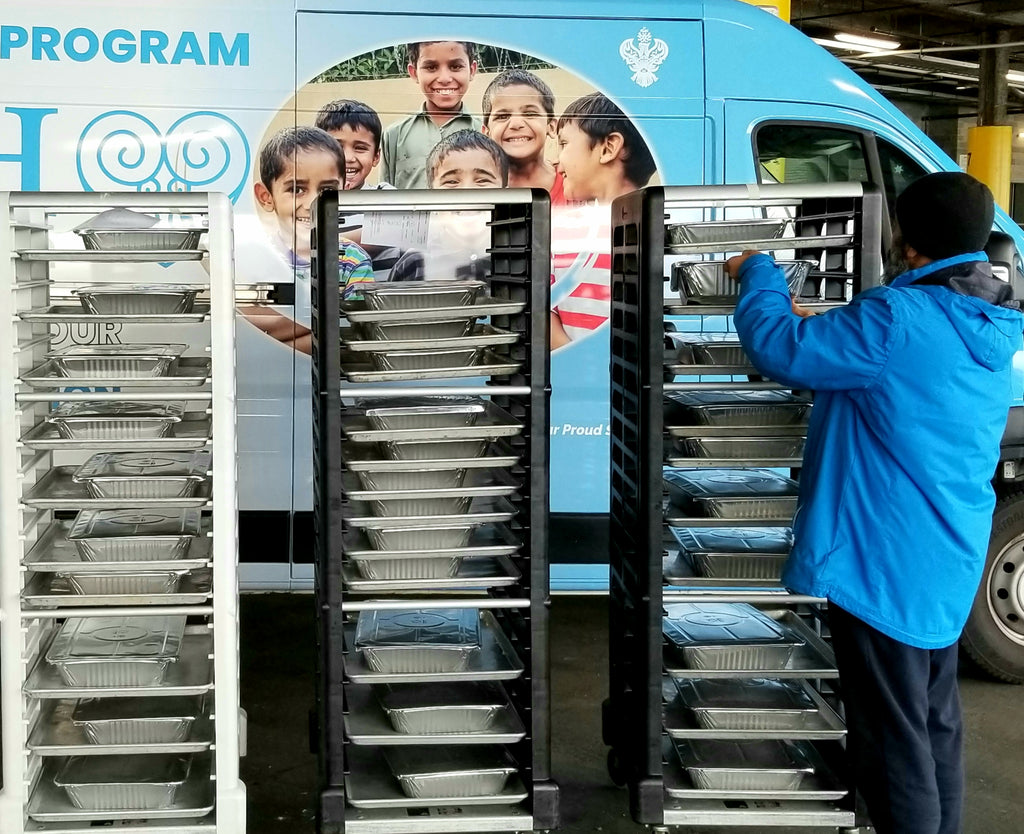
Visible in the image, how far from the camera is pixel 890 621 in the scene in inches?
110

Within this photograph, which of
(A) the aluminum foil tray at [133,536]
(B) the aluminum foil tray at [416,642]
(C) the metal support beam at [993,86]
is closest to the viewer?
(A) the aluminum foil tray at [133,536]

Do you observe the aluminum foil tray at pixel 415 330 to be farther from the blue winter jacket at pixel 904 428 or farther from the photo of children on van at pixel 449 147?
the photo of children on van at pixel 449 147

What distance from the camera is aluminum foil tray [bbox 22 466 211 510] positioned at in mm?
2974

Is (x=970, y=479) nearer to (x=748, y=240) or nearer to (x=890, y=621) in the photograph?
(x=890, y=621)

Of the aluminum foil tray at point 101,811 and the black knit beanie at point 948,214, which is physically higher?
the black knit beanie at point 948,214

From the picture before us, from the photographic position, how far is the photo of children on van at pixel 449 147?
4.79 m

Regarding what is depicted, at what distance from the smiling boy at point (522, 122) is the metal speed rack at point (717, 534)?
155 centimetres

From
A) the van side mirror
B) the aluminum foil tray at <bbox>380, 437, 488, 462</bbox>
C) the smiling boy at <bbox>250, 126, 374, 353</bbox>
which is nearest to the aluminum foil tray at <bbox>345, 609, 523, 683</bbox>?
the aluminum foil tray at <bbox>380, 437, 488, 462</bbox>

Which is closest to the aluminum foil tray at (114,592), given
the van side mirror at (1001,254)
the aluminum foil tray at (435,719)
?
the aluminum foil tray at (435,719)

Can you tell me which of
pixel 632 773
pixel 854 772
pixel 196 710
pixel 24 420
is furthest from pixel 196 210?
pixel 854 772

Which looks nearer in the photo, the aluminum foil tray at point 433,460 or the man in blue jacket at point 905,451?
the man in blue jacket at point 905,451

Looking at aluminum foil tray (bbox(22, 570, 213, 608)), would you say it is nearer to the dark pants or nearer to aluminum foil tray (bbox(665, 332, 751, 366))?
aluminum foil tray (bbox(665, 332, 751, 366))

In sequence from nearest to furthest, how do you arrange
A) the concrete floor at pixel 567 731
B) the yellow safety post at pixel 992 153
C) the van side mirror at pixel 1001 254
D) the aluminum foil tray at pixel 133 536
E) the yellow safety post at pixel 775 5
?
1. the aluminum foil tray at pixel 133 536
2. the concrete floor at pixel 567 731
3. the van side mirror at pixel 1001 254
4. the yellow safety post at pixel 775 5
5. the yellow safety post at pixel 992 153

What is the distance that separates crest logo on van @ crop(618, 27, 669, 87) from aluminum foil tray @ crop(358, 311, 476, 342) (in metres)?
2.15
